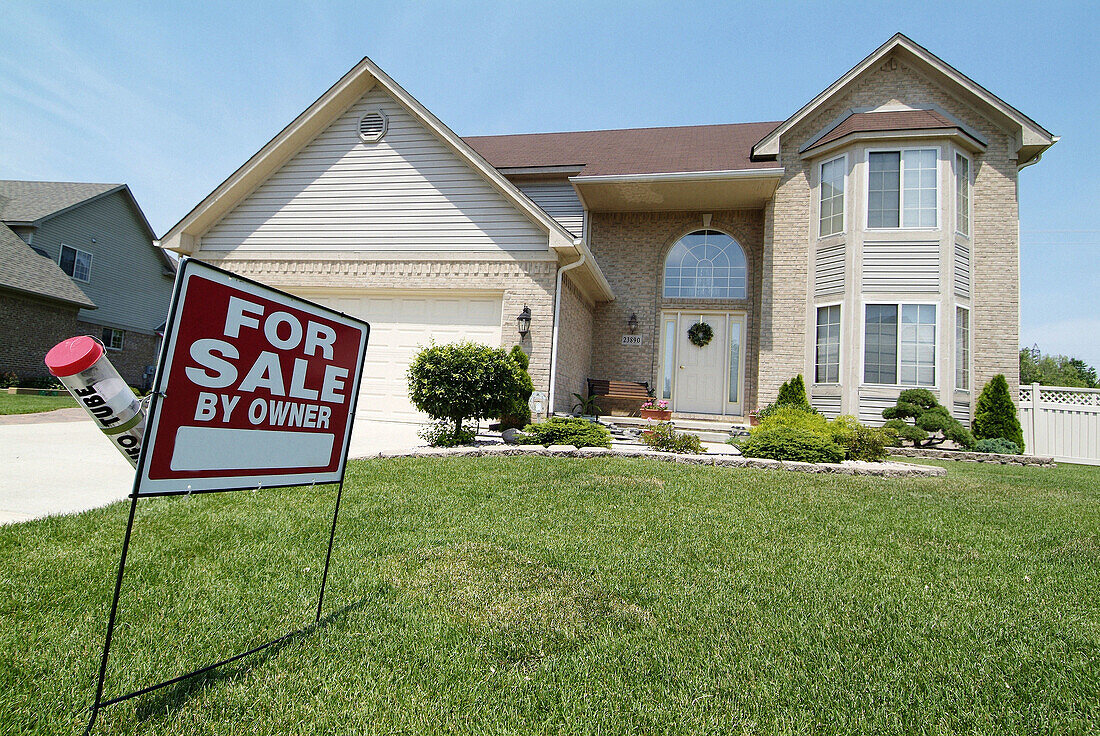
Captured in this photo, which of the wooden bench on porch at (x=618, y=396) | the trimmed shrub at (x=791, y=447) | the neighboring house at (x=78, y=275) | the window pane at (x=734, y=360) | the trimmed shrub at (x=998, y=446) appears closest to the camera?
the trimmed shrub at (x=791, y=447)

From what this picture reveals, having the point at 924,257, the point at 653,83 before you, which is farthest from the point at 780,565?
the point at 653,83

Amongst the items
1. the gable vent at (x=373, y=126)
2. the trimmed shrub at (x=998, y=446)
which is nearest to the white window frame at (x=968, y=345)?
the trimmed shrub at (x=998, y=446)

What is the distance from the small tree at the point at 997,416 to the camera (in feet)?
35.7

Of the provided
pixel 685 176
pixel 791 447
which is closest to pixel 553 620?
pixel 791 447

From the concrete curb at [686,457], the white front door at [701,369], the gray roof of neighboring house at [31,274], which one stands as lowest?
the concrete curb at [686,457]

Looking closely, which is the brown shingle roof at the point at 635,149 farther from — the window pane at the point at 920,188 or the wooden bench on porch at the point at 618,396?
the wooden bench on porch at the point at 618,396

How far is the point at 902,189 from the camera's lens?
12.0 metres

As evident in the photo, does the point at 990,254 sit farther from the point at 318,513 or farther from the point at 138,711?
the point at 138,711

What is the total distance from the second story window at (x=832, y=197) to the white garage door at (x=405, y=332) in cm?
815

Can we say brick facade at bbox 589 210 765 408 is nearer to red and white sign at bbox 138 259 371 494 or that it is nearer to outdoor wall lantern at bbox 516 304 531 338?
outdoor wall lantern at bbox 516 304 531 338

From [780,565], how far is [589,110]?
1779 centimetres

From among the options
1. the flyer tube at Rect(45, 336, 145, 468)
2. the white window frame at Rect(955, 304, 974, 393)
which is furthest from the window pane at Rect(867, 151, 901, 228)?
the flyer tube at Rect(45, 336, 145, 468)

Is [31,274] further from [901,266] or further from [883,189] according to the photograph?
[901,266]

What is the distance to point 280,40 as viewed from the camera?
357 inches
